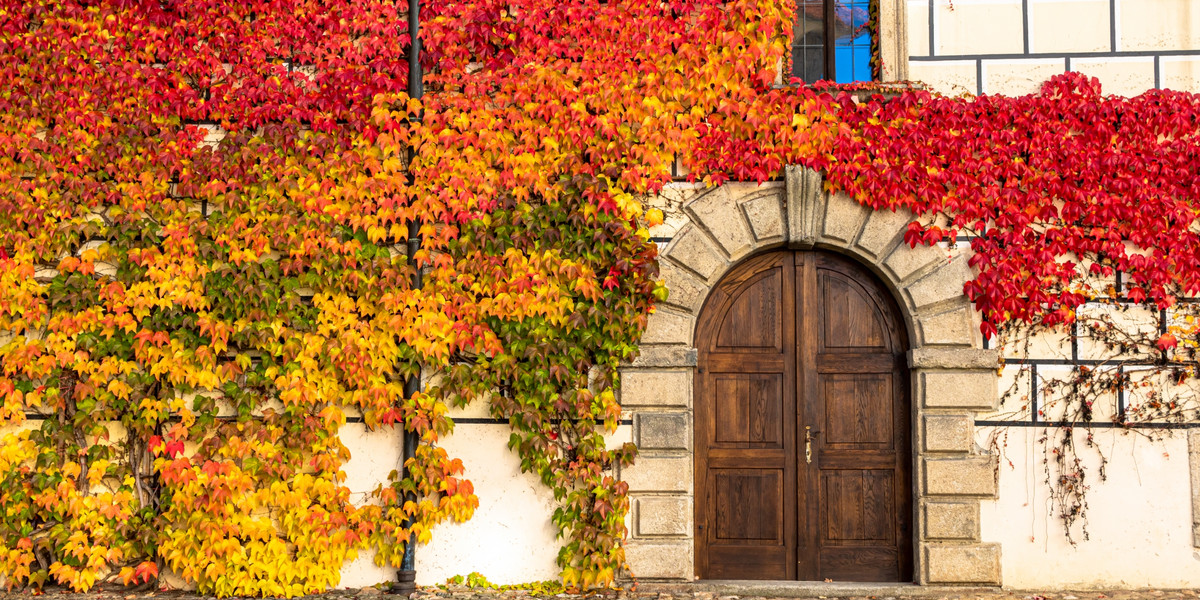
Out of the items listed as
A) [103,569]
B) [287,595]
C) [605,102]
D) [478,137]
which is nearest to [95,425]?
[103,569]

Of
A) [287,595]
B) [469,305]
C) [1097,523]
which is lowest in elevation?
[287,595]

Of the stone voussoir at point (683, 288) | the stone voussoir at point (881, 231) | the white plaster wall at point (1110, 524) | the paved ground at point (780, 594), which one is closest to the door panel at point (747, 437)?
the stone voussoir at point (683, 288)

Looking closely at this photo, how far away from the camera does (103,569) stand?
5.84 meters

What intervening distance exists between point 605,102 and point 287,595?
4.10 meters

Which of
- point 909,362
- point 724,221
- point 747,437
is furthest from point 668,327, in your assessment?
point 909,362

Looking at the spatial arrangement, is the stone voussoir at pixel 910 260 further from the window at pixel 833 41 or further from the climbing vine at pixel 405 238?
the window at pixel 833 41

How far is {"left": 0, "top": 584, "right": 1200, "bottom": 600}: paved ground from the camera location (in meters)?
5.61

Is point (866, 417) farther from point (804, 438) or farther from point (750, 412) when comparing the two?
point (750, 412)

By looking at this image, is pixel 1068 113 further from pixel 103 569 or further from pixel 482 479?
pixel 103 569

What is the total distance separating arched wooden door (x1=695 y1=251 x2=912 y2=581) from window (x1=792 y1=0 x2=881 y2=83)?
60.9 inches

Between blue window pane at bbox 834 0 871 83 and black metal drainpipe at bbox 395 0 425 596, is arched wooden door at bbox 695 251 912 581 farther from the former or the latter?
black metal drainpipe at bbox 395 0 425 596

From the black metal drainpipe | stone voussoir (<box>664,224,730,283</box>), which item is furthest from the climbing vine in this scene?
stone voussoir (<box>664,224,730,283</box>)

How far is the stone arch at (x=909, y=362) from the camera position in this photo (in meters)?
5.75

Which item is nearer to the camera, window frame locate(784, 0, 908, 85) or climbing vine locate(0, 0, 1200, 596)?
climbing vine locate(0, 0, 1200, 596)
